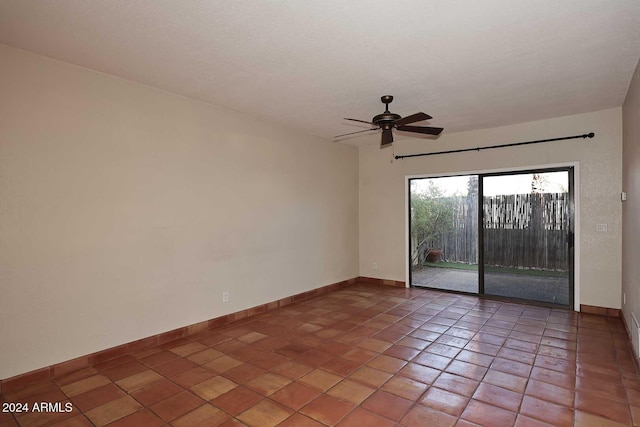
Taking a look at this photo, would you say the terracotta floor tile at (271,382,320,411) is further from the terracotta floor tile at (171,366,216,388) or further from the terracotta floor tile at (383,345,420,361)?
the terracotta floor tile at (383,345,420,361)

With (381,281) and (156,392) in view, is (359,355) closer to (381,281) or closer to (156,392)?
(156,392)

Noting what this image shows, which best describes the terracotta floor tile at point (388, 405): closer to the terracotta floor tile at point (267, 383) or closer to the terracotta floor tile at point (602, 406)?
the terracotta floor tile at point (267, 383)

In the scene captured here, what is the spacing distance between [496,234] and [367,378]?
372 centimetres

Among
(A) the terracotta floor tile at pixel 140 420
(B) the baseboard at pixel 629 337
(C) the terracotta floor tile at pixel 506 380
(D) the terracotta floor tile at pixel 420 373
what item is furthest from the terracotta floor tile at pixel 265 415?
(B) the baseboard at pixel 629 337

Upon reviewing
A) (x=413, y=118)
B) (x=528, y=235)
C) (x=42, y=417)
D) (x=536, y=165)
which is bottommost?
(x=42, y=417)

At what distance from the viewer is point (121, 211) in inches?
131

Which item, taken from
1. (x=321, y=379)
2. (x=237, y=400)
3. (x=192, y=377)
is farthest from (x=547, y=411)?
(x=192, y=377)

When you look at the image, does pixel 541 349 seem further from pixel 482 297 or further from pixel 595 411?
pixel 482 297

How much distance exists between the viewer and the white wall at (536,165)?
4445mm

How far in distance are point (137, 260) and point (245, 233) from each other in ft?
4.67

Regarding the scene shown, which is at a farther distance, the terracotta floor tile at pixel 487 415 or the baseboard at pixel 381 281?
the baseboard at pixel 381 281

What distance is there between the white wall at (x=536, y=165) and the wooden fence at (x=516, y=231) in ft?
→ 0.98

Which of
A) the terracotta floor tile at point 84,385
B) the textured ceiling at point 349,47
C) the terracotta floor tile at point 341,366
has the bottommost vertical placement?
the terracotta floor tile at point 84,385

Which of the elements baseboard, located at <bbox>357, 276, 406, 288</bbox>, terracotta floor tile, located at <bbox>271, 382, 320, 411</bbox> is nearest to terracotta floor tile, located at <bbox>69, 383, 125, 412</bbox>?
terracotta floor tile, located at <bbox>271, 382, 320, 411</bbox>
